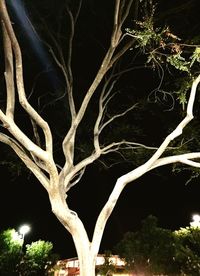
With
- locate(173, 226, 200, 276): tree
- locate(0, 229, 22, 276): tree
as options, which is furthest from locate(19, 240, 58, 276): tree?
locate(173, 226, 200, 276): tree

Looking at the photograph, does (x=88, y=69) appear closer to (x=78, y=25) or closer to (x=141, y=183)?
(x=78, y=25)

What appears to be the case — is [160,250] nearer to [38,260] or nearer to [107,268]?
[107,268]

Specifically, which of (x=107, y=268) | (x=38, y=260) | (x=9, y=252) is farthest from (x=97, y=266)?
(x=9, y=252)

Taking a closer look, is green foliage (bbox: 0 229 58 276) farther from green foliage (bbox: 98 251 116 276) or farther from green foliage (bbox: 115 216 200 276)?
green foliage (bbox: 115 216 200 276)

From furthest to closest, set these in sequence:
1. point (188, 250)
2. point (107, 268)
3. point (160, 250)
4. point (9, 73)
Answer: point (160, 250), point (107, 268), point (188, 250), point (9, 73)

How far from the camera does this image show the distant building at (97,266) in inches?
422

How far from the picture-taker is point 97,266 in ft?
34.6

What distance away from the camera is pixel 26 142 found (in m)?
5.15

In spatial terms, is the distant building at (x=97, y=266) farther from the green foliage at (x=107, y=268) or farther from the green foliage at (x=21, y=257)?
the green foliage at (x=21, y=257)

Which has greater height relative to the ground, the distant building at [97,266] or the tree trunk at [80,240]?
the distant building at [97,266]

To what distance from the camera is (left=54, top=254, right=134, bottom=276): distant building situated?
10714 millimetres

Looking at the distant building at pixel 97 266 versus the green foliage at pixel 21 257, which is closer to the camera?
the green foliage at pixel 21 257

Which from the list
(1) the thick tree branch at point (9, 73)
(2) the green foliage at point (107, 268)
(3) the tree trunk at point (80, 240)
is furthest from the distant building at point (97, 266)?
(1) the thick tree branch at point (9, 73)

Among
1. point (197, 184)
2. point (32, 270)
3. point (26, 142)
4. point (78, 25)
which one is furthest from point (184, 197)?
point (26, 142)
